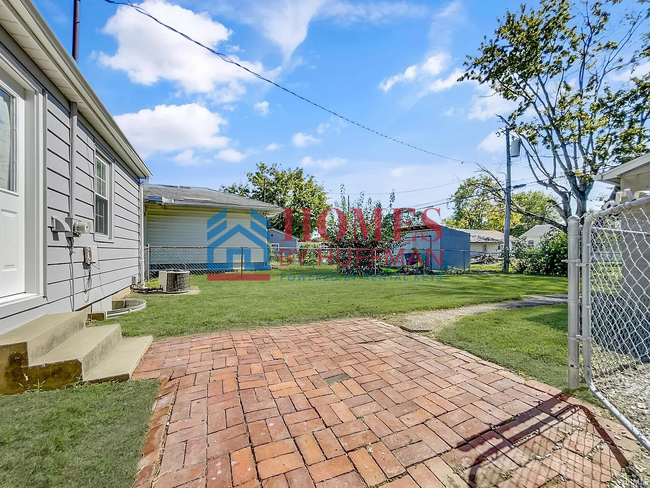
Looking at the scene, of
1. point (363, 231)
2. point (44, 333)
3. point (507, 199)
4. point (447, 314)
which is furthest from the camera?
point (507, 199)

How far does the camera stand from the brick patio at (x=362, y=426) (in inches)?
53.4

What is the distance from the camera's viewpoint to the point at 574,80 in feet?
38.1

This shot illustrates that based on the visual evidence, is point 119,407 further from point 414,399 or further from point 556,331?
point 556,331

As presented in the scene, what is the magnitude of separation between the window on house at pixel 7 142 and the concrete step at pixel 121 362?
168cm

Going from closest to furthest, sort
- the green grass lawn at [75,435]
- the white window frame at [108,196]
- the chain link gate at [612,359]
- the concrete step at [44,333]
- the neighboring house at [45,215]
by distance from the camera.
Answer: the green grass lawn at [75,435]
the chain link gate at [612,359]
the concrete step at [44,333]
the neighboring house at [45,215]
the white window frame at [108,196]

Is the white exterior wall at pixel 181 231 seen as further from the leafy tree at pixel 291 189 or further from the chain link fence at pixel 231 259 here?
the leafy tree at pixel 291 189

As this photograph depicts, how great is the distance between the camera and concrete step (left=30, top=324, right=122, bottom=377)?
210 centimetres

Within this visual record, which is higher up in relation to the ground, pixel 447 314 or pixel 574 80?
pixel 574 80

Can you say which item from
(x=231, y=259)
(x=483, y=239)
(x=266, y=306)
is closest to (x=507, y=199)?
(x=483, y=239)

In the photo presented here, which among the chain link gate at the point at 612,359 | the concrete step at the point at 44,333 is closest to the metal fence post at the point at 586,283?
the chain link gate at the point at 612,359

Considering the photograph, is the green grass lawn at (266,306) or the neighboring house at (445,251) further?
the neighboring house at (445,251)

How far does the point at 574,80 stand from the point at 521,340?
1401cm

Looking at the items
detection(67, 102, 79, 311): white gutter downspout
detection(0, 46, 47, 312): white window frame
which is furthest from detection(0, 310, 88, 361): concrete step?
detection(67, 102, 79, 311): white gutter downspout

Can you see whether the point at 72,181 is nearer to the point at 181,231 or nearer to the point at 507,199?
the point at 181,231
